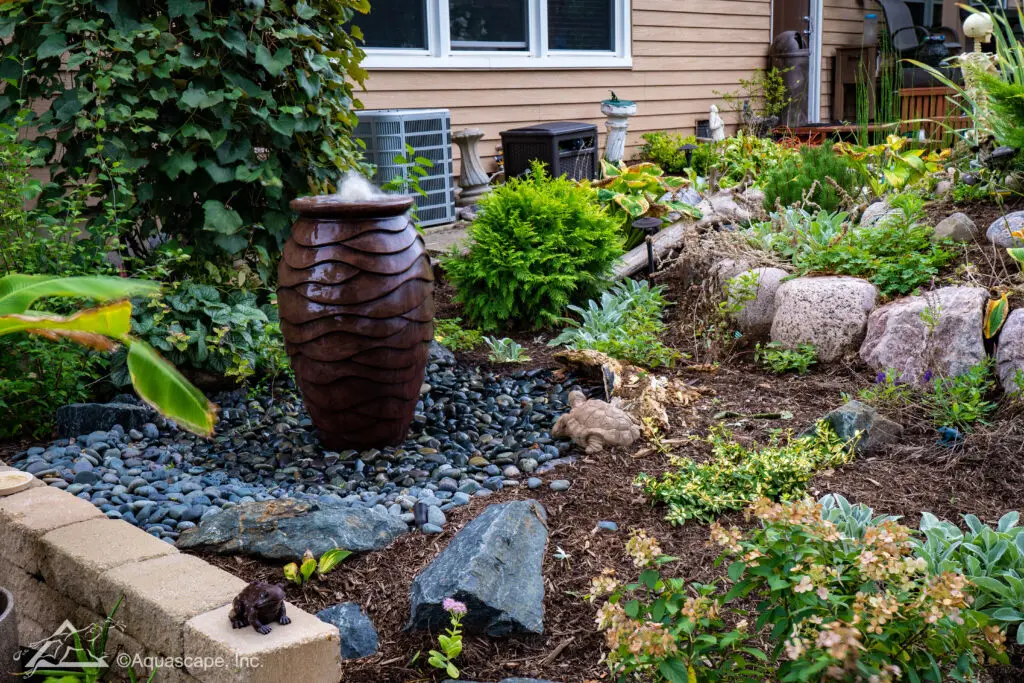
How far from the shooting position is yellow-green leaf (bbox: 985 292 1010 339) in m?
3.58

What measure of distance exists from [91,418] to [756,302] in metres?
3.14

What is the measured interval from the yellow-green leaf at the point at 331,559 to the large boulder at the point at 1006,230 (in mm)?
3336

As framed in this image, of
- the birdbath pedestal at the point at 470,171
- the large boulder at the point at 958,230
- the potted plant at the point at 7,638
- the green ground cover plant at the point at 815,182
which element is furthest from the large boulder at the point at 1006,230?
the birdbath pedestal at the point at 470,171

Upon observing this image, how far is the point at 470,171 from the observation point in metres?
7.88

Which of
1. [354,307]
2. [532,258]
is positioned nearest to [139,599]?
[354,307]

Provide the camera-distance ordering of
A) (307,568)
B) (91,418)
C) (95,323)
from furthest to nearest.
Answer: (91,418), (307,568), (95,323)

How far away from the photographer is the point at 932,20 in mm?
15328

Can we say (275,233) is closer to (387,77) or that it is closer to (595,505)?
(595,505)

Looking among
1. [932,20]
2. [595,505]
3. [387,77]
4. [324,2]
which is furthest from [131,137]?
[932,20]

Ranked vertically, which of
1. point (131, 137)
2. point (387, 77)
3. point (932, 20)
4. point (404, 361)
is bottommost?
point (404, 361)

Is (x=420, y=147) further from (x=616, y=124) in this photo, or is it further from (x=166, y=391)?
(x=166, y=391)

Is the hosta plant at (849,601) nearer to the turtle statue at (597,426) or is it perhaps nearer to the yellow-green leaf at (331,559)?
the yellow-green leaf at (331,559)

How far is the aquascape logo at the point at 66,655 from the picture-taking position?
2199 millimetres

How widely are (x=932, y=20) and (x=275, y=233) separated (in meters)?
14.6
